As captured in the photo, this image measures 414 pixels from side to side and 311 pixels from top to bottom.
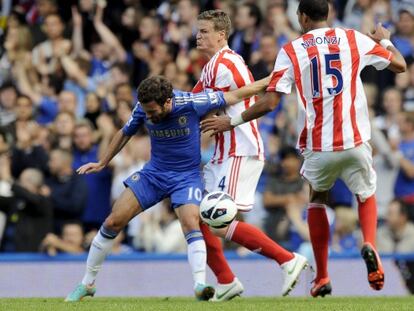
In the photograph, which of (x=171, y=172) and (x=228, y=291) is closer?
(x=171, y=172)

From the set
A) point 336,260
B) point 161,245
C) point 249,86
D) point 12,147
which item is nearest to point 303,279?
point 336,260

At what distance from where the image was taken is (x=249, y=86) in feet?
36.5

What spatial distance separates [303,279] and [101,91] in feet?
16.6

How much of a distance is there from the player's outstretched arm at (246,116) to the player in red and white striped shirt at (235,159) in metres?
0.44

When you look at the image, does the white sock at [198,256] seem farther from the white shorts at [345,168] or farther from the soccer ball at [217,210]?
the white shorts at [345,168]

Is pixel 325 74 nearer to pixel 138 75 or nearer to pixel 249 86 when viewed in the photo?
pixel 249 86

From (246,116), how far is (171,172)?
89 cm

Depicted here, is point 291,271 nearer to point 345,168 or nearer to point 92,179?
point 345,168

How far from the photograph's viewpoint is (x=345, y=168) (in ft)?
35.8

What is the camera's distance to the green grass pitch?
10.1 meters

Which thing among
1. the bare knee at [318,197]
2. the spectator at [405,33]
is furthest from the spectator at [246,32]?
the bare knee at [318,197]

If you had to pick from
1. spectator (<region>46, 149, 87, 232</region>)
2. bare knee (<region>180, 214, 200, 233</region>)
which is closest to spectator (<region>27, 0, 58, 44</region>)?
spectator (<region>46, 149, 87, 232</region>)

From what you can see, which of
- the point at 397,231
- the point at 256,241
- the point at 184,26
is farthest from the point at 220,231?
the point at 184,26

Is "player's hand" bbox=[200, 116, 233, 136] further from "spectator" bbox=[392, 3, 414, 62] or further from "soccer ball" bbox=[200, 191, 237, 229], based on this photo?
"spectator" bbox=[392, 3, 414, 62]
